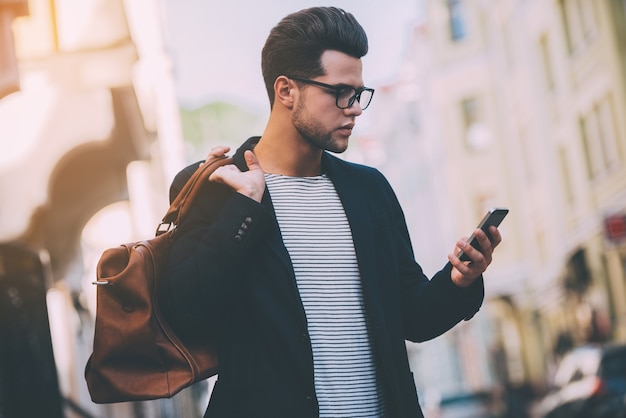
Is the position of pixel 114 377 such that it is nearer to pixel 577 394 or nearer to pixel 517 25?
pixel 577 394

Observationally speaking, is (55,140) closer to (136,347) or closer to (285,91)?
(285,91)

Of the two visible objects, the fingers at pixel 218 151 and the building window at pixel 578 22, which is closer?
the fingers at pixel 218 151

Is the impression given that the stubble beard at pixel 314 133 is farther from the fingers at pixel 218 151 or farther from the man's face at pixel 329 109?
the fingers at pixel 218 151

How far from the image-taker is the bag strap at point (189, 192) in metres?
3.13

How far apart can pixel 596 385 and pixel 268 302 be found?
12.2 metres

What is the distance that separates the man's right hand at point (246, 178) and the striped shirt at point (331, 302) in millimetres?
94

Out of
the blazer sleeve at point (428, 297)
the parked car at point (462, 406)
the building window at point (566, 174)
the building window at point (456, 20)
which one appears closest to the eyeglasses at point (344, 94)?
the blazer sleeve at point (428, 297)

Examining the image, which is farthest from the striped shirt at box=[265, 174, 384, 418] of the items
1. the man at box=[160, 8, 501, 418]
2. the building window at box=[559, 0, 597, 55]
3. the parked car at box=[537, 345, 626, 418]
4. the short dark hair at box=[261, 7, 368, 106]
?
the building window at box=[559, 0, 597, 55]

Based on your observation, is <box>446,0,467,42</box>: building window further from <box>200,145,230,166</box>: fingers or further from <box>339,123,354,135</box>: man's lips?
<box>339,123,354,135</box>: man's lips

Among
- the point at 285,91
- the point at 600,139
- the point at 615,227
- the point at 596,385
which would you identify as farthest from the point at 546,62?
the point at 285,91

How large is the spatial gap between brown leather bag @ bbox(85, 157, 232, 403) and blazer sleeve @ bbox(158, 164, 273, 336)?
5 centimetres

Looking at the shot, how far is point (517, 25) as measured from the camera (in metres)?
37.0

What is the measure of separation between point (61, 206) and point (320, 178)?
9346 mm

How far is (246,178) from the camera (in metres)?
3.08
